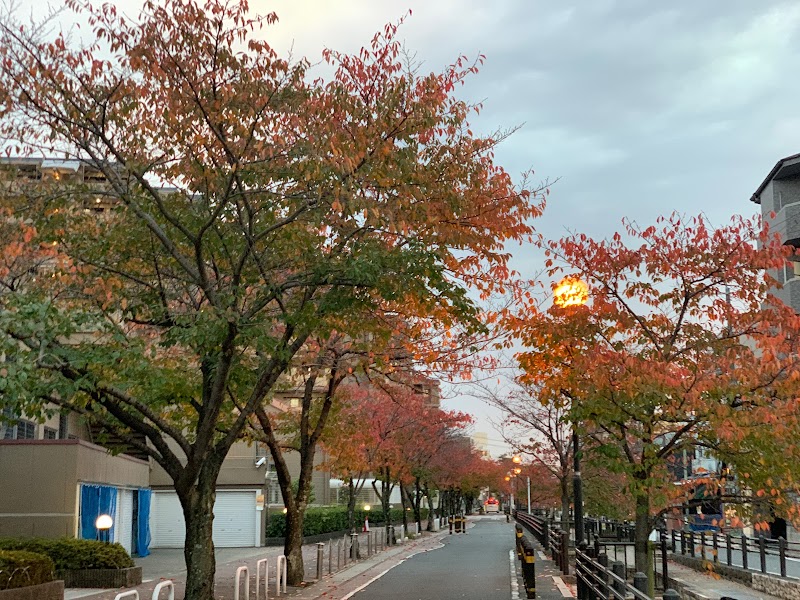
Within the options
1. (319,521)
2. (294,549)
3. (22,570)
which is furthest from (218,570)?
(319,521)

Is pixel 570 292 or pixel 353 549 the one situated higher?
pixel 570 292

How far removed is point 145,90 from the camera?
1259 cm

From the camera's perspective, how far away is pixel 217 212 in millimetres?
12305

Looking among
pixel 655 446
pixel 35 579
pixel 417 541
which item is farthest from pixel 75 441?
pixel 417 541

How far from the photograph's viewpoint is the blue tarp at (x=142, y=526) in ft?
109

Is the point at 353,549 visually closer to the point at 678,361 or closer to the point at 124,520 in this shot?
the point at 124,520

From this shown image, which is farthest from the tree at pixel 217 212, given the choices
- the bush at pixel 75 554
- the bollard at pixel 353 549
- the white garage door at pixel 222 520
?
the white garage door at pixel 222 520

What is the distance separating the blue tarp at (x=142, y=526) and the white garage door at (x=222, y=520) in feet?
18.7

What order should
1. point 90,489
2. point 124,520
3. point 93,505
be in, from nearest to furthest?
1. point 90,489
2. point 93,505
3. point 124,520

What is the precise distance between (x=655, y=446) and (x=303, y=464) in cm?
1099

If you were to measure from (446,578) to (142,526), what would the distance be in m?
14.5

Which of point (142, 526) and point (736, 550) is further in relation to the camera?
point (142, 526)

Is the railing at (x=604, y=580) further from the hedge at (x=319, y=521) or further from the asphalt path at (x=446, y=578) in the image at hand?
the hedge at (x=319, y=521)

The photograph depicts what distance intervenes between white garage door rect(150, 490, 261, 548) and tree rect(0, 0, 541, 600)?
26311 mm
